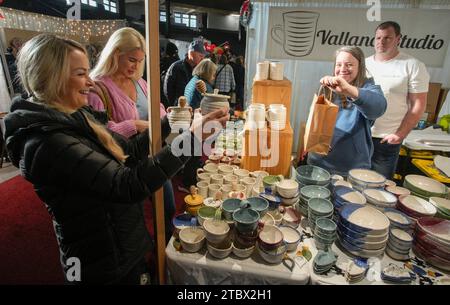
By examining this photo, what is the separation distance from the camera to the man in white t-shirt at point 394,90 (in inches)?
91.2

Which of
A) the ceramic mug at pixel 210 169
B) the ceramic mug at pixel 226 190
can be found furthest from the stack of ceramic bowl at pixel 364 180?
the ceramic mug at pixel 210 169

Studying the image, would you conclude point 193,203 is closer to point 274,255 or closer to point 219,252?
point 219,252

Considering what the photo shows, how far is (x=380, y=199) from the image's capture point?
1397 millimetres

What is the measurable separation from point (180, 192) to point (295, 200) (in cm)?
226

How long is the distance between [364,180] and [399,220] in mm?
347

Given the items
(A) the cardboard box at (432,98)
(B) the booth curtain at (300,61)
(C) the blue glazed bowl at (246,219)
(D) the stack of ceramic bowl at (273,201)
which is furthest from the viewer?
(A) the cardboard box at (432,98)

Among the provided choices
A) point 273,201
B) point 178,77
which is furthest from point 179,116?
point 178,77

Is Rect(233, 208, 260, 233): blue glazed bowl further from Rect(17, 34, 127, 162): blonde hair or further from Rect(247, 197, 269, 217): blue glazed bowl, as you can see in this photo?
Rect(17, 34, 127, 162): blonde hair

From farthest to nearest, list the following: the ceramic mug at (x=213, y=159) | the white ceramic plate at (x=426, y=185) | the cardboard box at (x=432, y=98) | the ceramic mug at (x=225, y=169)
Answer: the cardboard box at (x=432, y=98)
the ceramic mug at (x=213, y=159)
the ceramic mug at (x=225, y=169)
the white ceramic plate at (x=426, y=185)

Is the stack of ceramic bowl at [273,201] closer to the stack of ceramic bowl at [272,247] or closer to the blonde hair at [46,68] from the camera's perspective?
the stack of ceramic bowl at [272,247]

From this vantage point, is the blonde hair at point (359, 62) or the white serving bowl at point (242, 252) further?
the blonde hair at point (359, 62)

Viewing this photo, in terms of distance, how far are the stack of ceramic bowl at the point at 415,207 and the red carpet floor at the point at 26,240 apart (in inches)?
57.2

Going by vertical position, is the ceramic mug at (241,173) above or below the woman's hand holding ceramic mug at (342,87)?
below

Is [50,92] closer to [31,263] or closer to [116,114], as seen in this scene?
[116,114]
